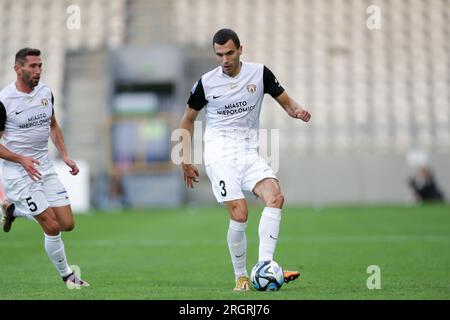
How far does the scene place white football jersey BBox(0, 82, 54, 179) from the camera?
894 cm

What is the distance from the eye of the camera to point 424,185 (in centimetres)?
2903

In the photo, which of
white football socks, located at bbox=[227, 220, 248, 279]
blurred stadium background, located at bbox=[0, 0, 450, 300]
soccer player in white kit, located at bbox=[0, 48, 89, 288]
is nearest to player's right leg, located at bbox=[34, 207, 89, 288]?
soccer player in white kit, located at bbox=[0, 48, 89, 288]

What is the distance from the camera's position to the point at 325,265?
1134cm

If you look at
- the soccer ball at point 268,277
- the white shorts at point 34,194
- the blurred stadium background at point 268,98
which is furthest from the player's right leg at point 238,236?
the blurred stadium background at point 268,98

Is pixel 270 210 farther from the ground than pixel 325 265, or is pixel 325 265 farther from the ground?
pixel 270 210

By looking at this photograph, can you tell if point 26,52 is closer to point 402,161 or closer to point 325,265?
point 325,265

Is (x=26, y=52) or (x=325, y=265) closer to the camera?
(x=26, y=52)

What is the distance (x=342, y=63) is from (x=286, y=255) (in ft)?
67.6

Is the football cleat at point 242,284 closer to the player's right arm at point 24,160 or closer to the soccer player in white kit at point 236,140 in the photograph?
the soccer player in white kit at point 236,140

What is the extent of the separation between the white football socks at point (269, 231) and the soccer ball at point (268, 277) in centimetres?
17

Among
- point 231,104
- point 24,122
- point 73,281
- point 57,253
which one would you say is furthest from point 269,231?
point 24,122

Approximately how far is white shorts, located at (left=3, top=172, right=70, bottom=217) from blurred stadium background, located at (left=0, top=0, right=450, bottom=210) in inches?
733

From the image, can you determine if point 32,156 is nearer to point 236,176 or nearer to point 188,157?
point 188,157

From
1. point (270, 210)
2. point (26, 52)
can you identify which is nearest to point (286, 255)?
point (270, 210)
